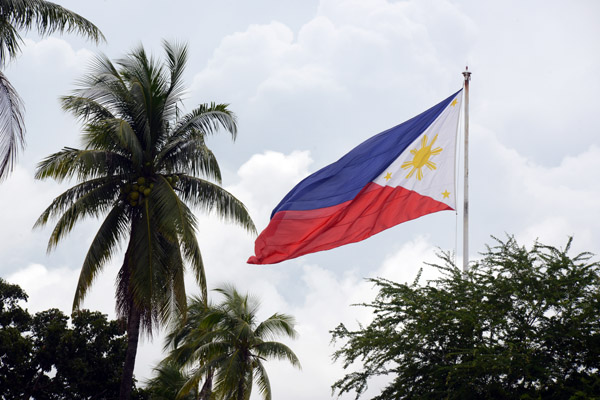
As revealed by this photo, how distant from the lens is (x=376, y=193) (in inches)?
717

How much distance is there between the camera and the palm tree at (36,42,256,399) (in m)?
23.5

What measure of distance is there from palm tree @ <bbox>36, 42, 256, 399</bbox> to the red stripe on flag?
505cm

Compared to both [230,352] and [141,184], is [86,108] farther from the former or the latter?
[230,352]

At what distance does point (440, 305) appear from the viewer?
62.3 feet

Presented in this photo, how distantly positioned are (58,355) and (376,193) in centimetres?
2237

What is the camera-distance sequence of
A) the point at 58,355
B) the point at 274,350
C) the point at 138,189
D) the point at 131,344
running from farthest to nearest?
the point at 58,355 < the point at 274,350 < the point at 138,189 < the point at 131,344

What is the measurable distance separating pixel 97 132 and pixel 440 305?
1192 centimetres

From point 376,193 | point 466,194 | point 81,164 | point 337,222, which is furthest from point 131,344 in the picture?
point 466,194

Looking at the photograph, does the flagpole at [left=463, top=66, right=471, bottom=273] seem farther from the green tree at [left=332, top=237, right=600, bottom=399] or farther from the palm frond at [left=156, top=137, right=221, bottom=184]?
the palm frond at [left=156, top=137, right=221, bottom=184]

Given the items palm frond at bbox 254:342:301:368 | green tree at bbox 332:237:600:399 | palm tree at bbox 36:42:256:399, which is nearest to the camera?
green tree at bbox 332:237:600:399

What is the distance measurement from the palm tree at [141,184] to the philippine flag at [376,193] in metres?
5.17

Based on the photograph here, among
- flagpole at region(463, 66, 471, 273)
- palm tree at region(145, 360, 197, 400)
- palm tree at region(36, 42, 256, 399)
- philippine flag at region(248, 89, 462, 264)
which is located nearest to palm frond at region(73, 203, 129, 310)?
palm tree at region(36, 42, 256, 399)

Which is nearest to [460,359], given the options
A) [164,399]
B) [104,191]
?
[104,191]

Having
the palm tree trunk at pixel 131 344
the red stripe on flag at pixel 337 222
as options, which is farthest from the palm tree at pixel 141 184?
the red stripe on flag at pixel 337 222
